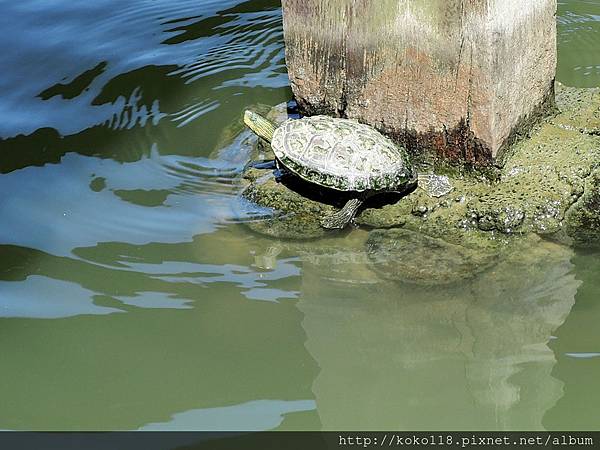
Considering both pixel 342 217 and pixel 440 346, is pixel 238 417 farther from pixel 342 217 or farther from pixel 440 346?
pixel 342 217

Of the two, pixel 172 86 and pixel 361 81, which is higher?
pixel 361 81

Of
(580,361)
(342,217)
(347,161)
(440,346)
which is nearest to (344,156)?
(347,161)

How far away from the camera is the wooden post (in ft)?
13.1

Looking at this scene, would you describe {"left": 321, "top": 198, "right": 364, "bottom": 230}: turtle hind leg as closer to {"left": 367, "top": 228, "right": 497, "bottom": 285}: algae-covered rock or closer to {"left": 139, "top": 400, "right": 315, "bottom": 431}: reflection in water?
{"left": 367, "top": 228, "right": 497, "bottom": 285}: algae-covered rock

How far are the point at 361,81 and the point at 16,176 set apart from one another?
2.02m

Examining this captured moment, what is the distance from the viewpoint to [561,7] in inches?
262

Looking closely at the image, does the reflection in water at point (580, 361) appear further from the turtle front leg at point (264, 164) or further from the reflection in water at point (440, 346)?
the turtle front leg at point (264, 164)

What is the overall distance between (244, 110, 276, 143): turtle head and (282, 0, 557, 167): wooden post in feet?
0.97

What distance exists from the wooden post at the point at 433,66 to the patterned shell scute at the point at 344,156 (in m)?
0.19

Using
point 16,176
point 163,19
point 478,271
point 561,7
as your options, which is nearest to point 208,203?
point 16,176

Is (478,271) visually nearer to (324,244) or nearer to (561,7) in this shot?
(324,244)

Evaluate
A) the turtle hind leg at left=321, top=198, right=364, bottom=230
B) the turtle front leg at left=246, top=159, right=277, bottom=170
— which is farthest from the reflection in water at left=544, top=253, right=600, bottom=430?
the turtle front leg at left=246, top=159, right=277, bottom=170
